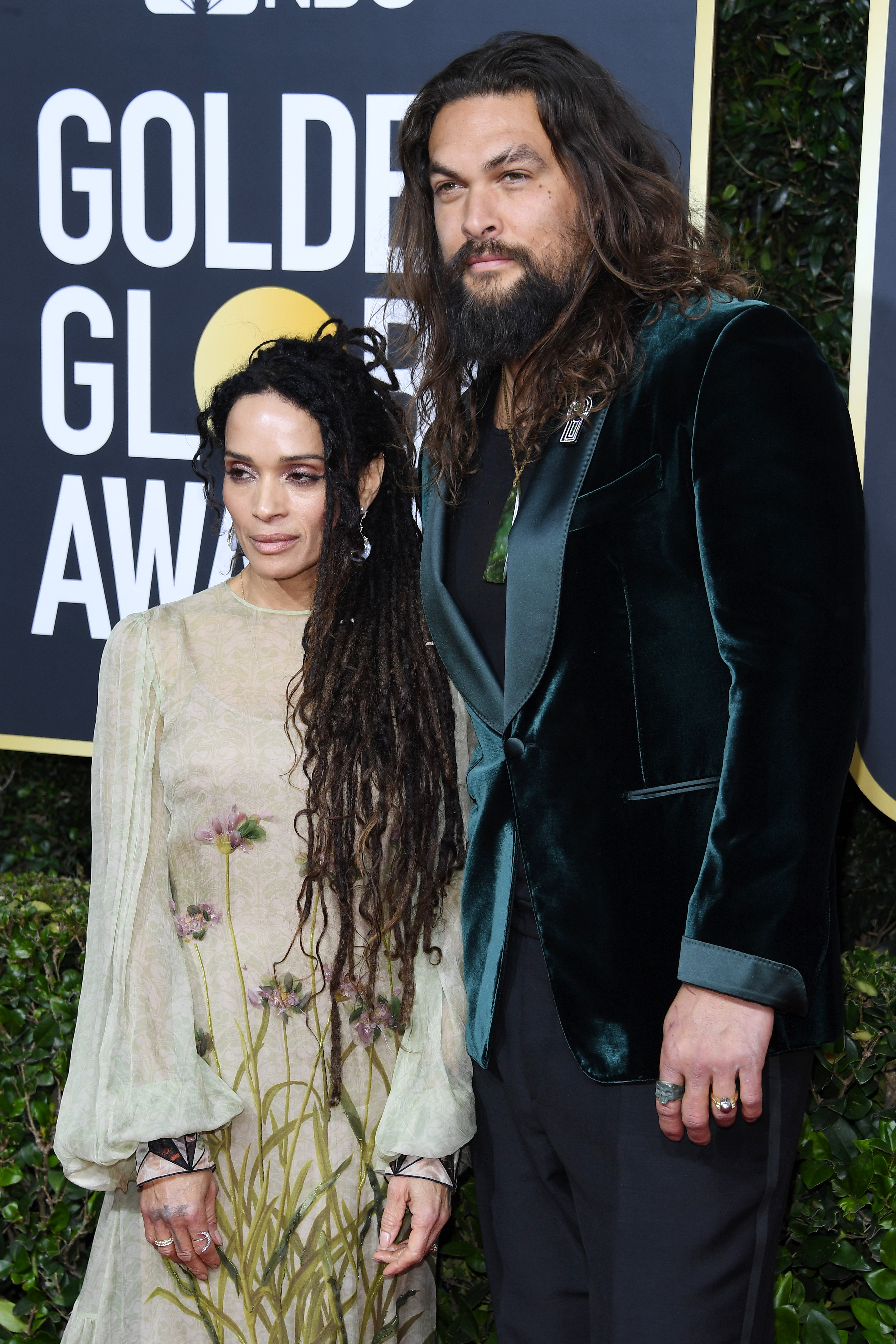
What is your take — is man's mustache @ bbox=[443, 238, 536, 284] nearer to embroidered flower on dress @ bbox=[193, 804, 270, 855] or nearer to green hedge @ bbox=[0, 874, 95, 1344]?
embroidered flower on dress @ bbox=[193, 804, 270, 855]

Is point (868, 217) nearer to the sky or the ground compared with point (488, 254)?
nearer to the sky

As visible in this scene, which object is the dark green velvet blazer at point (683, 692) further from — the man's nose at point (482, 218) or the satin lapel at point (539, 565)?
the man's nose at point (482, 218)

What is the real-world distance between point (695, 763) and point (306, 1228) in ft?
3.09

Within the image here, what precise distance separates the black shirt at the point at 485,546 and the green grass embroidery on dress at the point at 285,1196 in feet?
1.41

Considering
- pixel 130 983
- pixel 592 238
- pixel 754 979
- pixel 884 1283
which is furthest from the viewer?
pixel 884 1283

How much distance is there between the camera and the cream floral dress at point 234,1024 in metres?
1.74

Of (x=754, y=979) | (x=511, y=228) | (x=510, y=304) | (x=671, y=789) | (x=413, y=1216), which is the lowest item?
(x=413, y=1216)

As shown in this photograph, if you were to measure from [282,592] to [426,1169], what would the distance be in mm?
881

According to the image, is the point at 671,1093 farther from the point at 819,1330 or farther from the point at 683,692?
the point at 819,1330

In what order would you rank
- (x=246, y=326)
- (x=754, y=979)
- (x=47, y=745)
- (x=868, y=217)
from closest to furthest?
(x=754, y=979)
(x=868, y=217)
(x=246, y=326)
(x=47, y=745)

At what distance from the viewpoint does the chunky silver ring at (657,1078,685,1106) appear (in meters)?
1.39

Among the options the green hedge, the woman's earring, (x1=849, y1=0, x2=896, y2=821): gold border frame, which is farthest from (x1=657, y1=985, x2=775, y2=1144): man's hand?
the green hedge

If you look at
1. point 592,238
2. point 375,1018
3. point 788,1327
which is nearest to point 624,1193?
point 375,1018

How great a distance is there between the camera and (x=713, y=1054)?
4.45 ft
